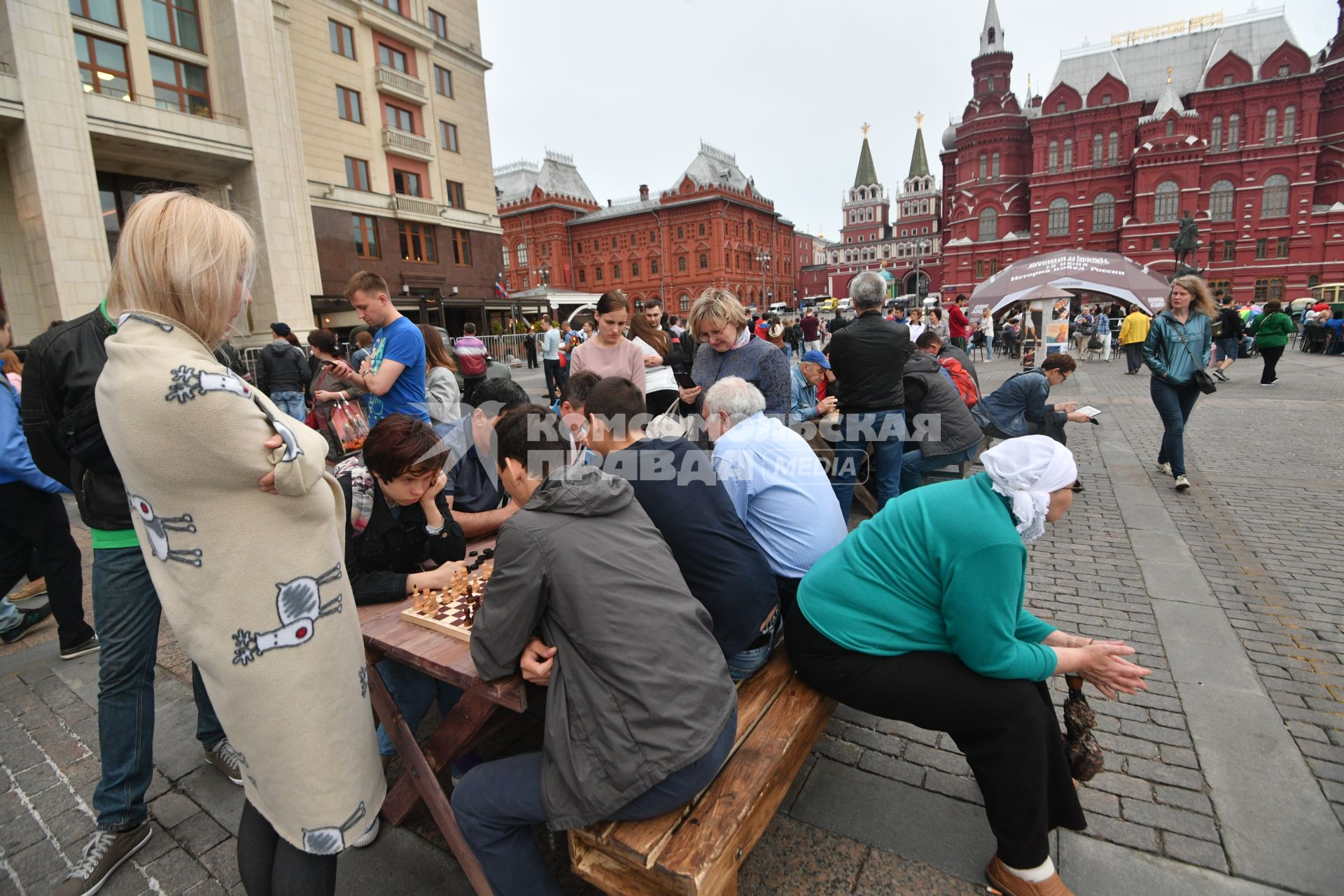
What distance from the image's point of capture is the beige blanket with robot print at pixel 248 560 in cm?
152

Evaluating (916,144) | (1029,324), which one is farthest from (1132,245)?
(916,144)

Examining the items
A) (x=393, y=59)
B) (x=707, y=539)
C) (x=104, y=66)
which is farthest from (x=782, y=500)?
(x=393, y=59)

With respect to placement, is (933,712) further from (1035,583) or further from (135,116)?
(135,116)

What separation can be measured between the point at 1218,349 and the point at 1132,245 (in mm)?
44592

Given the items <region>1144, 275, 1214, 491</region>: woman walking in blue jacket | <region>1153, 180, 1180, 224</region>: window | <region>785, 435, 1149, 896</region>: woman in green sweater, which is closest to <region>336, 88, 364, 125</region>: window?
<region>1144, 275, 1214, 491</region>: woman walking in blue jacket

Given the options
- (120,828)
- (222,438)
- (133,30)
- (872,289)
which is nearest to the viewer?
(222,438)

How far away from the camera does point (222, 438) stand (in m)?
1.52

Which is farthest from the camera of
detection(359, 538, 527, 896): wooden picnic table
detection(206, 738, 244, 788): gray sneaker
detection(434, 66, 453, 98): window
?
detection(434, 66, 453, 98): window

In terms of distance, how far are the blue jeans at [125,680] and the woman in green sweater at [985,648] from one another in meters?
2.54

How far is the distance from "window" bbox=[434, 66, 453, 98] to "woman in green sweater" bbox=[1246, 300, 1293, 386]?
32.7 metres

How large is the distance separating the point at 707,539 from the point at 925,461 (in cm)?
394

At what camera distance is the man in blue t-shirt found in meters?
3.96

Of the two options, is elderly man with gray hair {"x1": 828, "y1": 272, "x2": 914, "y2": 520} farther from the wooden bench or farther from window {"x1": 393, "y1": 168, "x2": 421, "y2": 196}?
window {"x1": 393, "y1": 168, "x2": 421, "y2": 196}

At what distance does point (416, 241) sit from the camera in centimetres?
2983
